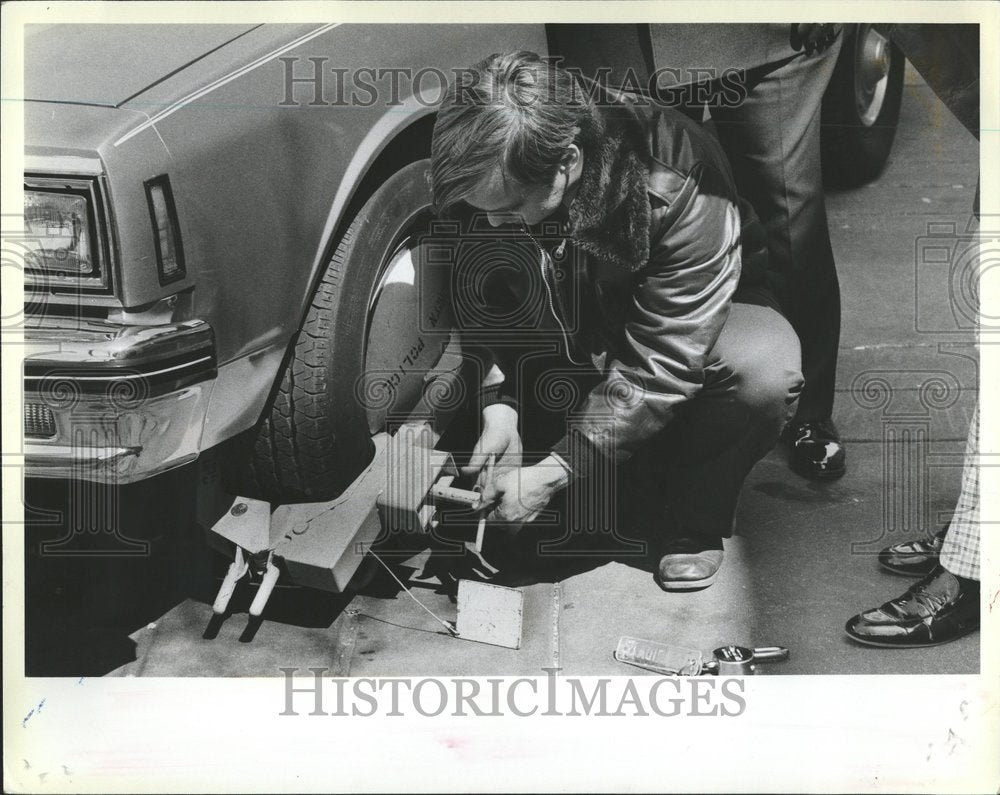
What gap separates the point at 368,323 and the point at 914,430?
1.68 meters

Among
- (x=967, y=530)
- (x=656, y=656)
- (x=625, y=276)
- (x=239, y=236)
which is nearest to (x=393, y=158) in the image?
(x=239, y=236)

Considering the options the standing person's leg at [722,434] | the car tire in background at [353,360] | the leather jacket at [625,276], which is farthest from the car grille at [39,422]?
the standing person's leg at [722,434]

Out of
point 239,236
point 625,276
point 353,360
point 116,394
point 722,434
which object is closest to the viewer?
point 116,394

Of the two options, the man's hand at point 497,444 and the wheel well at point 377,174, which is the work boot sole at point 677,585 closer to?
the man's hand at point 497,444

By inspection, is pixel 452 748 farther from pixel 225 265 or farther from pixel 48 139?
pixel 48 139

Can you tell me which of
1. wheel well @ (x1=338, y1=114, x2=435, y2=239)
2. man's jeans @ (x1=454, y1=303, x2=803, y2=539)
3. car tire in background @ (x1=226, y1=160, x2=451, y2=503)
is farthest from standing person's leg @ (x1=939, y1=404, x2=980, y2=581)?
wheel well @ (x1=338, y1=114, x2=435, y2=239)

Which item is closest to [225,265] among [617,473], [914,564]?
[617,473]

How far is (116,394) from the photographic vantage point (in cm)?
257

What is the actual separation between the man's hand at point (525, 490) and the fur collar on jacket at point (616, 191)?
63 cm

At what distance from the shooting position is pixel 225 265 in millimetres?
2730

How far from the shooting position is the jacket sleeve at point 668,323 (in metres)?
3.05

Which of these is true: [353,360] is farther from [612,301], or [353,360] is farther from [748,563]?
[748,563]

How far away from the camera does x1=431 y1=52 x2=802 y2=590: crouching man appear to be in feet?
9.87

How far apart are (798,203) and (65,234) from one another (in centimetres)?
201
